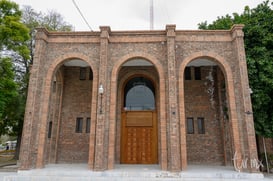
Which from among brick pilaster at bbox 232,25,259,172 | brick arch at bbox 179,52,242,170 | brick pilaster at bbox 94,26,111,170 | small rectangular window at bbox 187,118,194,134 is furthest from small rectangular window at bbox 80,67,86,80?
brick pilaster at bbox 232,25,259,172

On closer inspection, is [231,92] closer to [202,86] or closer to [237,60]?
[237,60]

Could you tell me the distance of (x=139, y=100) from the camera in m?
11.9

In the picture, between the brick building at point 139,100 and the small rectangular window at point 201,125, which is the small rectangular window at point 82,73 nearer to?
the brick building at point 139,100

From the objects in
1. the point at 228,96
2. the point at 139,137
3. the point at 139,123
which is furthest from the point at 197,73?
the point at 139,137

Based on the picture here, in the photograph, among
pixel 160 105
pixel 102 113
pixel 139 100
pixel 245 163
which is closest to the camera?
pixel 245 163

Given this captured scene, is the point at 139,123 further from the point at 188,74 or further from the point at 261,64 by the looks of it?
the point at 261,64

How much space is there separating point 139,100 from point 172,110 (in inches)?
134

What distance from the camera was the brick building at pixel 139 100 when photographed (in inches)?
350

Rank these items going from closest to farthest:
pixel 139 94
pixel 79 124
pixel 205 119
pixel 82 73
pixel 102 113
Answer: pixel 102 113 < pixel 205 119 < pixel 79 124 < pixel 139 94 < pixel 82 73

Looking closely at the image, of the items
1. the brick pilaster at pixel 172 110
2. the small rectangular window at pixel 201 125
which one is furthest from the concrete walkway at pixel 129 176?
the small rectangular window at pixel 201 125

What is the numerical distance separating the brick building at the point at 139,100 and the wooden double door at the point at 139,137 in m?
0.06

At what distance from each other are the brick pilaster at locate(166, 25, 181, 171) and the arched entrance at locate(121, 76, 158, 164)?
2324 millimetres

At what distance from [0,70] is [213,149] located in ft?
42.9

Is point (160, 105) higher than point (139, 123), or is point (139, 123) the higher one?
point (160, 105)
